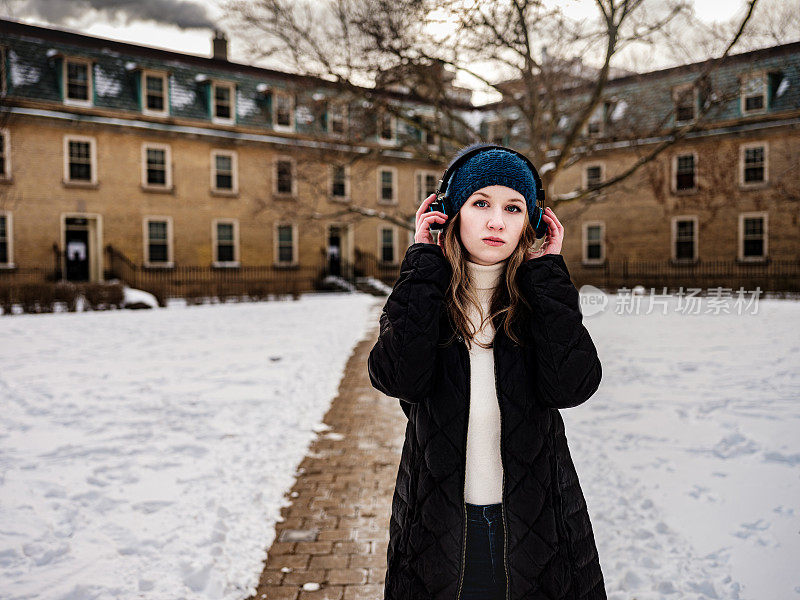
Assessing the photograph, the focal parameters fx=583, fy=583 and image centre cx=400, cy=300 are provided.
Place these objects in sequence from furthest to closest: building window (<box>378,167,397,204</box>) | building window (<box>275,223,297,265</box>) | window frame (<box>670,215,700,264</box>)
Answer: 1. building window (<box>378,167,397,204</box>)
2. building window (<box>275,223,297,265</box>)
3. window frame (<box>670,215,700,264</box>)

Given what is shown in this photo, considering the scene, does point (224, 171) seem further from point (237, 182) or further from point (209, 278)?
point (209, 278)

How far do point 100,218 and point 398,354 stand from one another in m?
25.3

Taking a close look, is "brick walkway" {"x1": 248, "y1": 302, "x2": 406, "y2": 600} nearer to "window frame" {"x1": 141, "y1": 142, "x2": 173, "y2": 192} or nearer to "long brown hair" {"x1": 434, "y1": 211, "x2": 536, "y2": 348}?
"long brown hair" {"x1": 434, "y1": 211, "x2": 536, "y2": 348}

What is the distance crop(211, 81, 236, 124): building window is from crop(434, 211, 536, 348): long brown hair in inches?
1059

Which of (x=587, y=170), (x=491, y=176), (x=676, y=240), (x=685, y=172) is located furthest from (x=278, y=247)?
(x=491, y=176)

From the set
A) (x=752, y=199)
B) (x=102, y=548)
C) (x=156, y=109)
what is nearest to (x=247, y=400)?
(x=102, y=548)

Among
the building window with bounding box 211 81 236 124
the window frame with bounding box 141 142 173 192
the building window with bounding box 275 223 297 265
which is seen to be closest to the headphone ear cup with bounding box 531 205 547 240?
the window frame with bounding box 141 142 173 192

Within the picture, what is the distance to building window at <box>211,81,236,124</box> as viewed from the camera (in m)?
26.3

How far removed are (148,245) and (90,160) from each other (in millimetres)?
3969

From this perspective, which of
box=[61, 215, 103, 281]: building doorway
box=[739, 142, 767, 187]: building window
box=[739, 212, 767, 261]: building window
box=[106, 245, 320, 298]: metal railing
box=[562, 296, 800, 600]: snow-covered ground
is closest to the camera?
box=[562, 296, 800, 600]: snow-covered ground

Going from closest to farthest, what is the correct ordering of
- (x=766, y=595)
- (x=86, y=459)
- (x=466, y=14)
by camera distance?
(x=766, y=595)
(x=86, y=459)
(x=466, y=14)

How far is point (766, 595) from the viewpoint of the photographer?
3.08 m

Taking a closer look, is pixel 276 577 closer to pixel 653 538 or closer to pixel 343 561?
pixel 343 561

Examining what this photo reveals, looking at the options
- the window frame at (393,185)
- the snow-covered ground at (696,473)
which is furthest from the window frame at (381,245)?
the snow-covered ground at (696,473)
